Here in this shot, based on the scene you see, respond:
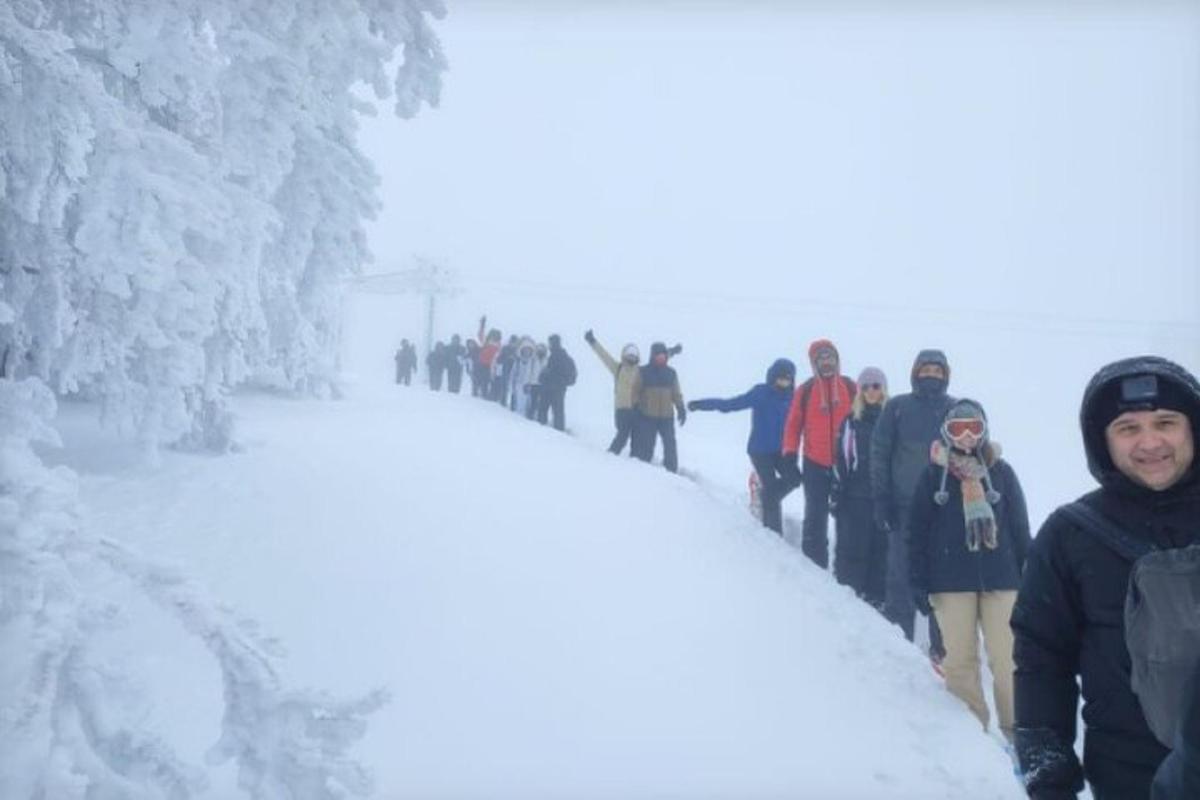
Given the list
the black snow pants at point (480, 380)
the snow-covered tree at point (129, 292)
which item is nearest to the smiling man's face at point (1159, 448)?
the snow-covered tree at point (129, 292)

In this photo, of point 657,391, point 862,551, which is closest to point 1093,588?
point 862,551

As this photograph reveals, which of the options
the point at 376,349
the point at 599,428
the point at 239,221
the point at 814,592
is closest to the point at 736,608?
the point at 814,592

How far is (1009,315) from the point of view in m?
126

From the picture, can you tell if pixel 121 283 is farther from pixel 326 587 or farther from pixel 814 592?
pixel 814 592

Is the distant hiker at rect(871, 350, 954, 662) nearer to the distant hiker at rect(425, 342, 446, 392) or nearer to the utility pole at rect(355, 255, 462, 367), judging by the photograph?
the distant hiker at rect(425, 342, 446, 392)

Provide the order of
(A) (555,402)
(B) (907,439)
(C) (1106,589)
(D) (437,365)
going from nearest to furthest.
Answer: (C) (1106,589) → (B) (907,439) → (A) (555,402) → (D) (437,365)

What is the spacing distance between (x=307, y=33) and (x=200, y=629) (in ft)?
20.4

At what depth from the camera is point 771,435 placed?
8.98m

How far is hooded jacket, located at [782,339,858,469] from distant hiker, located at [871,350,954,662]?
117cm

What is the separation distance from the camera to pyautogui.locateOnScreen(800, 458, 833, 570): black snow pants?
8.07 metres

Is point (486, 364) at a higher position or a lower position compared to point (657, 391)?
higher

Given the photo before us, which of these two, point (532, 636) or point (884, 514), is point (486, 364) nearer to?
point (884, 514)

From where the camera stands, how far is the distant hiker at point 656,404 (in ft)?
40.0

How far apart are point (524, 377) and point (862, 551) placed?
1153 cm
